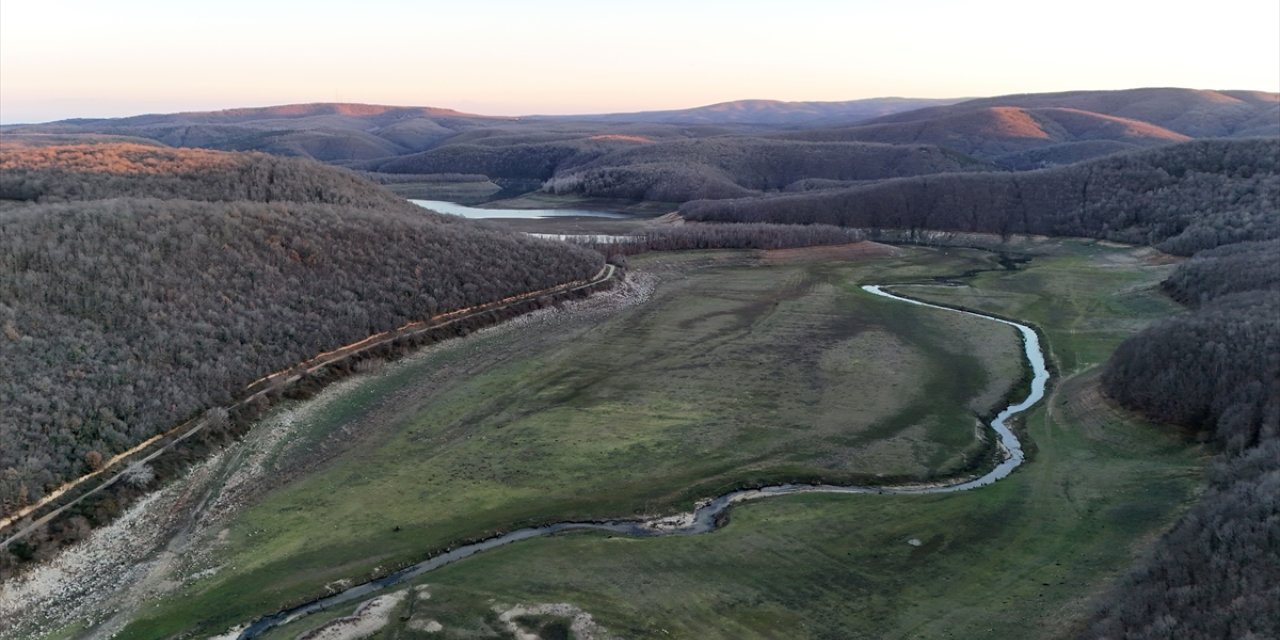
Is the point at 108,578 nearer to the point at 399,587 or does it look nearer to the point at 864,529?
the point at 399,587

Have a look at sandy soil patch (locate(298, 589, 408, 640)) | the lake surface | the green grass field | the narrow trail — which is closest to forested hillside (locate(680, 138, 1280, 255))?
the lake surface

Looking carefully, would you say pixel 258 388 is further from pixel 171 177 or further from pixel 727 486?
pixel 171 177

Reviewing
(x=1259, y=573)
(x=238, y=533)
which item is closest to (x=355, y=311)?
(x=238, y=533)

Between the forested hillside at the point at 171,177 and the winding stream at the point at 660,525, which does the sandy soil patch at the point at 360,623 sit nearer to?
the winding stream at the point at 660,525

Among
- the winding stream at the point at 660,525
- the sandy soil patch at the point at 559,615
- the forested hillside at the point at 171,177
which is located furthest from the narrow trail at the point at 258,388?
the forested hillside at the point at 171,177

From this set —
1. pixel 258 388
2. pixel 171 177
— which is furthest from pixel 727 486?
pixel 171 177

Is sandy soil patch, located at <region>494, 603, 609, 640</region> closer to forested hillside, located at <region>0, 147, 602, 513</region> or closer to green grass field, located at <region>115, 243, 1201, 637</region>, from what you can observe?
green grass field, located at <region>115, 243, 1201, 637</region>
